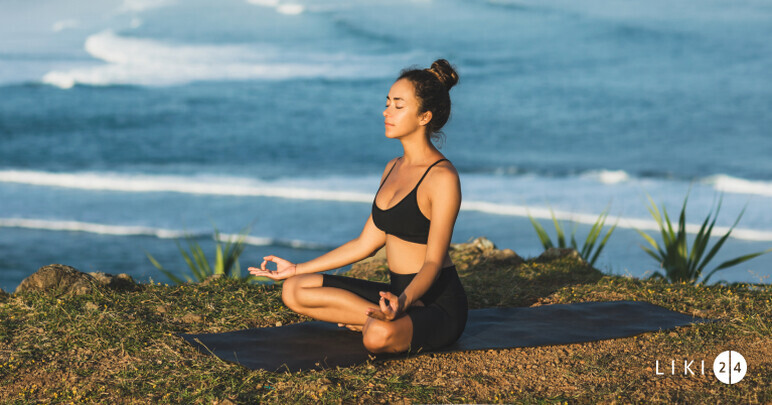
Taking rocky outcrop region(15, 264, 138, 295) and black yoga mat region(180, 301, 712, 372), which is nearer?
black yoga mat region(180, 301, 712, 372)

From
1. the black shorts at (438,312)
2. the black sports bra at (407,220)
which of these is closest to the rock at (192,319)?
the black shorts at (438,312)

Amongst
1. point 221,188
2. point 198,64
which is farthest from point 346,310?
point 198,64

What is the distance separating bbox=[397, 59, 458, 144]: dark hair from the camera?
366cm

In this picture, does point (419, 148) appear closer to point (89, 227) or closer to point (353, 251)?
point (353, 251)

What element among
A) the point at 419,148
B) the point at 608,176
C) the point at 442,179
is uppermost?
the point at 419,148

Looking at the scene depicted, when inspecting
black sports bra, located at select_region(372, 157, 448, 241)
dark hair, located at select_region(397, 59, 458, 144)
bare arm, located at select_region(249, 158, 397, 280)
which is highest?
dark hair, located at select_region(397, 59, 458, 144)

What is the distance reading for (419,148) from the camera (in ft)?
12.5

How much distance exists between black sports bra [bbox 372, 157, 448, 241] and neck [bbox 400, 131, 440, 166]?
87mm

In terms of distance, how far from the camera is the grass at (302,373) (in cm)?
334

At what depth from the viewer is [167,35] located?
3041 cm

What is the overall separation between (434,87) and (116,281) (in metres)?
2.82

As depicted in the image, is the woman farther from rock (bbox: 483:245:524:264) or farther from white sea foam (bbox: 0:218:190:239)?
white sea foam (bbox: 0:218:190:239)

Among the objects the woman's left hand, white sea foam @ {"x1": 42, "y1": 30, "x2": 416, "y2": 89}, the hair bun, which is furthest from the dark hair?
white sea foam @ {"x1": 42, "y1": 30, "x2": 416, "y2": 89}

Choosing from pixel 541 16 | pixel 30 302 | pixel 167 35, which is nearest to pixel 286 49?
pixel 167 35
